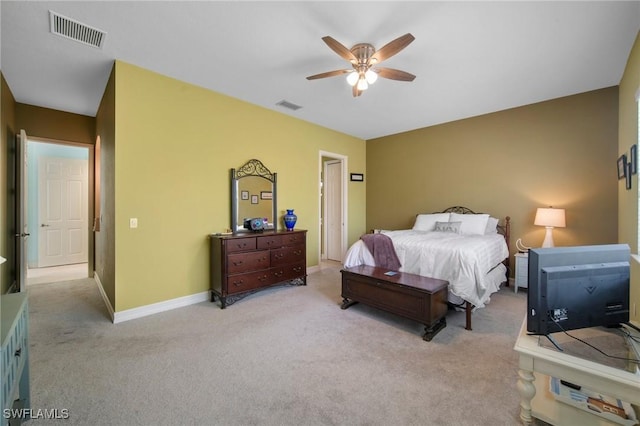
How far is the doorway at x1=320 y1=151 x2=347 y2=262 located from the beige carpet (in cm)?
293

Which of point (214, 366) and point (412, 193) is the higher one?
point (412, 193)

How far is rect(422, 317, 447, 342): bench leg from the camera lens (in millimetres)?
2554

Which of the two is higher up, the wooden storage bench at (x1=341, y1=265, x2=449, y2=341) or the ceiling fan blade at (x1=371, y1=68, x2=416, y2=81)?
the ceiling fan blade at (x1=371, y1=68, x2=416, y2=81)

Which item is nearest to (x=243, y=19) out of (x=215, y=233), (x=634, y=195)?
(x=215, y=233)

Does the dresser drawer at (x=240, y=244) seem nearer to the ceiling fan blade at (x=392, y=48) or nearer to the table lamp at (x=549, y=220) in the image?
the ceiling fan blade at (x=392, y=48)

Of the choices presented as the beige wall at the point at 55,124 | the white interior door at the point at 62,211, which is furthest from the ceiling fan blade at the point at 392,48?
the white interior door at the point at 62,211

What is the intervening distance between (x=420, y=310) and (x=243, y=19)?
3.12m

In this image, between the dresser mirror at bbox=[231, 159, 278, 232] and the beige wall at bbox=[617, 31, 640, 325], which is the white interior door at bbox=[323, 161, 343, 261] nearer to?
the dresser mirror at bbox=[231, 159, 278, 232]

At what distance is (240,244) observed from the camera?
3.55 metres

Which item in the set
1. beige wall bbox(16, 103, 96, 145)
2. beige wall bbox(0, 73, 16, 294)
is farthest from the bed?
beige wall bbox(16, 103, 96, 145)

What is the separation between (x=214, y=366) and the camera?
214 centimetres

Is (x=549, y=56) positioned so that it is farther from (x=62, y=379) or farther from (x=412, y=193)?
(x=62, y=379)

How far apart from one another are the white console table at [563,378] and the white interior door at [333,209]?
15.7ft

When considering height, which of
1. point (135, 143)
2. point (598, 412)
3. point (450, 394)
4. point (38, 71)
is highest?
point (38, 71)
